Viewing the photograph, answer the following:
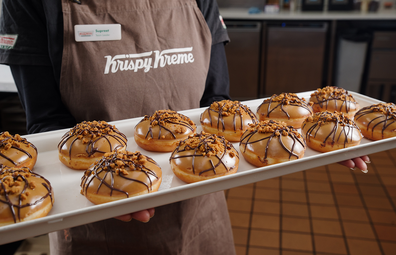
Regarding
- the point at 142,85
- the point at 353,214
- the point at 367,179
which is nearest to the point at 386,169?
the point at 367,179

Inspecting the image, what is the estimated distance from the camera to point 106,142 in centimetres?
138

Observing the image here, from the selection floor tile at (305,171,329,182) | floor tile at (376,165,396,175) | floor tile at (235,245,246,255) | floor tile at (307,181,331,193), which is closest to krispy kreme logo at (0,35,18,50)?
floor tile at (235,245,246,255)

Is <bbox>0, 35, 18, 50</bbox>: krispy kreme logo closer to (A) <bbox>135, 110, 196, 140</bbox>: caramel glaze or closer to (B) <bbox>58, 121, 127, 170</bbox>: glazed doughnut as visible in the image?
(B) <bbox>58, 121, 127, 170</bbox>: glazed doughnut

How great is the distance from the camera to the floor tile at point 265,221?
2.61 metres

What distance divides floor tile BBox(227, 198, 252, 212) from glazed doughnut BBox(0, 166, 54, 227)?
1.98m

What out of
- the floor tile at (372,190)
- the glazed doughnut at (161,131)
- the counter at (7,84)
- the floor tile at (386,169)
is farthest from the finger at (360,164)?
the floor tile at (386,169)

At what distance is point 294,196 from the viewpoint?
2.94 meters

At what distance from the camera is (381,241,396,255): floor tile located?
235 centimetres

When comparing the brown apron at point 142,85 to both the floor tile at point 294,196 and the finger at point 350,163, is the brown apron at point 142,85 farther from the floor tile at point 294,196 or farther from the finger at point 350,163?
the floor tile at point 294,196

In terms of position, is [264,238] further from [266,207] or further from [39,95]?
[39,95]

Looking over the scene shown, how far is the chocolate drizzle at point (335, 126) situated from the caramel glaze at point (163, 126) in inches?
23.6

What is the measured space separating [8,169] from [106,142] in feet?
1.24

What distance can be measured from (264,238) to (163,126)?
150 cm

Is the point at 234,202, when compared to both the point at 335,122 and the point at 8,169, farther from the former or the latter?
the point at 8,169
